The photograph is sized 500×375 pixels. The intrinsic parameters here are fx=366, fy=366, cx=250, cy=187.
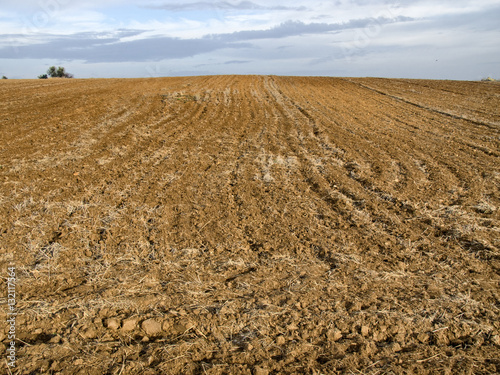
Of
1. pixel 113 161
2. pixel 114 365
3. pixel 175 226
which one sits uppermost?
pixel 113 161

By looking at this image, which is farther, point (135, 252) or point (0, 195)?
point (0, 195)

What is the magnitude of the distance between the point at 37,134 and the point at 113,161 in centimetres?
341

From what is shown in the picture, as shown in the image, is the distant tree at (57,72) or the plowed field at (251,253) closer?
the plowed field at (251,253)

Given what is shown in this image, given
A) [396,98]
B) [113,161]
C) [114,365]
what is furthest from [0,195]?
[396,98]

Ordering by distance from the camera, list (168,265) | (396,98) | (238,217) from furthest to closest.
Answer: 1. (396,98)
2. (238,217)
3. (168,265)

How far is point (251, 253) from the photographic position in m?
4.26

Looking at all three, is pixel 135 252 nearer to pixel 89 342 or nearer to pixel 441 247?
pixel 89 342

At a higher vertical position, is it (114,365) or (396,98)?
(396,98)

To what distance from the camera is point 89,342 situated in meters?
2.86

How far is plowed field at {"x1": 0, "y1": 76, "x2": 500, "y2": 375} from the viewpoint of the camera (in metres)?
2.81

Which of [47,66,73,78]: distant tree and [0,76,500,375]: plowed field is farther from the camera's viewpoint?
[47,66,73,78]: distant tree

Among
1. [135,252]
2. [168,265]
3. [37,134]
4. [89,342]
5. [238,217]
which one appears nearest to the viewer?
[89,342]

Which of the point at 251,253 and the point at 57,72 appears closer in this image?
the point at 251,253

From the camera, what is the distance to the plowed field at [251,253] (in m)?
2.81
